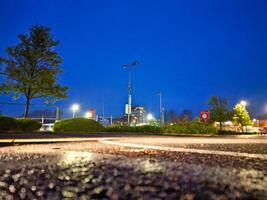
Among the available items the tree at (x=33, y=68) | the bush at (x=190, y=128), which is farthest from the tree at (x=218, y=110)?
the tree at (x=33, y=68)

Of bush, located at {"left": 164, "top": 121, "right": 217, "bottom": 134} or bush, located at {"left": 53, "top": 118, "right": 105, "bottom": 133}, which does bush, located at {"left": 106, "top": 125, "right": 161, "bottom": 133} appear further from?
bush, located at {"left": 53, "top": 118, "right": 105, "bottom": 133}

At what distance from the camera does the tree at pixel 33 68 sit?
108ft

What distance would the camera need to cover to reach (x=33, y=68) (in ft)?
109

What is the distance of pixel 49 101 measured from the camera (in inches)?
1388

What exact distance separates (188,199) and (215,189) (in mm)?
398

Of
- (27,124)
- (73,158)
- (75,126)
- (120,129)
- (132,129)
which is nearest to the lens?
(73,158)

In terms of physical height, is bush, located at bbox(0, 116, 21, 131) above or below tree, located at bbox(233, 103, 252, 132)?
below

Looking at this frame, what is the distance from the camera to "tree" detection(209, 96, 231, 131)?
209ft

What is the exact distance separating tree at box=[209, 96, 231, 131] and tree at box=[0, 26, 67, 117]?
38.3 m

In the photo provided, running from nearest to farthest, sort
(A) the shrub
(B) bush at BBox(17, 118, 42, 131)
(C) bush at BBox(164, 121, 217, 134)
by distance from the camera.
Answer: (B) bush at BBox(17, 118, 42, 131), (A) the shrub, (C) bush at BBox(164, 121, 217, 134)

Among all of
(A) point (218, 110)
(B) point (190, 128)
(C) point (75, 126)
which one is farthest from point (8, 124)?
(A) point (218, 110)

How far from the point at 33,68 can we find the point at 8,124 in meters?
10.6

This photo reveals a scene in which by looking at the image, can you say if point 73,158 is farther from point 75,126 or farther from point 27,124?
point 75,126

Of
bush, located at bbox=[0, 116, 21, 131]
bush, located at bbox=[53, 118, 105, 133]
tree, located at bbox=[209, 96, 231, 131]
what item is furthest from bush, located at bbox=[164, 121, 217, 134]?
tree, located at bbox=[209, 96, 231, 131]
